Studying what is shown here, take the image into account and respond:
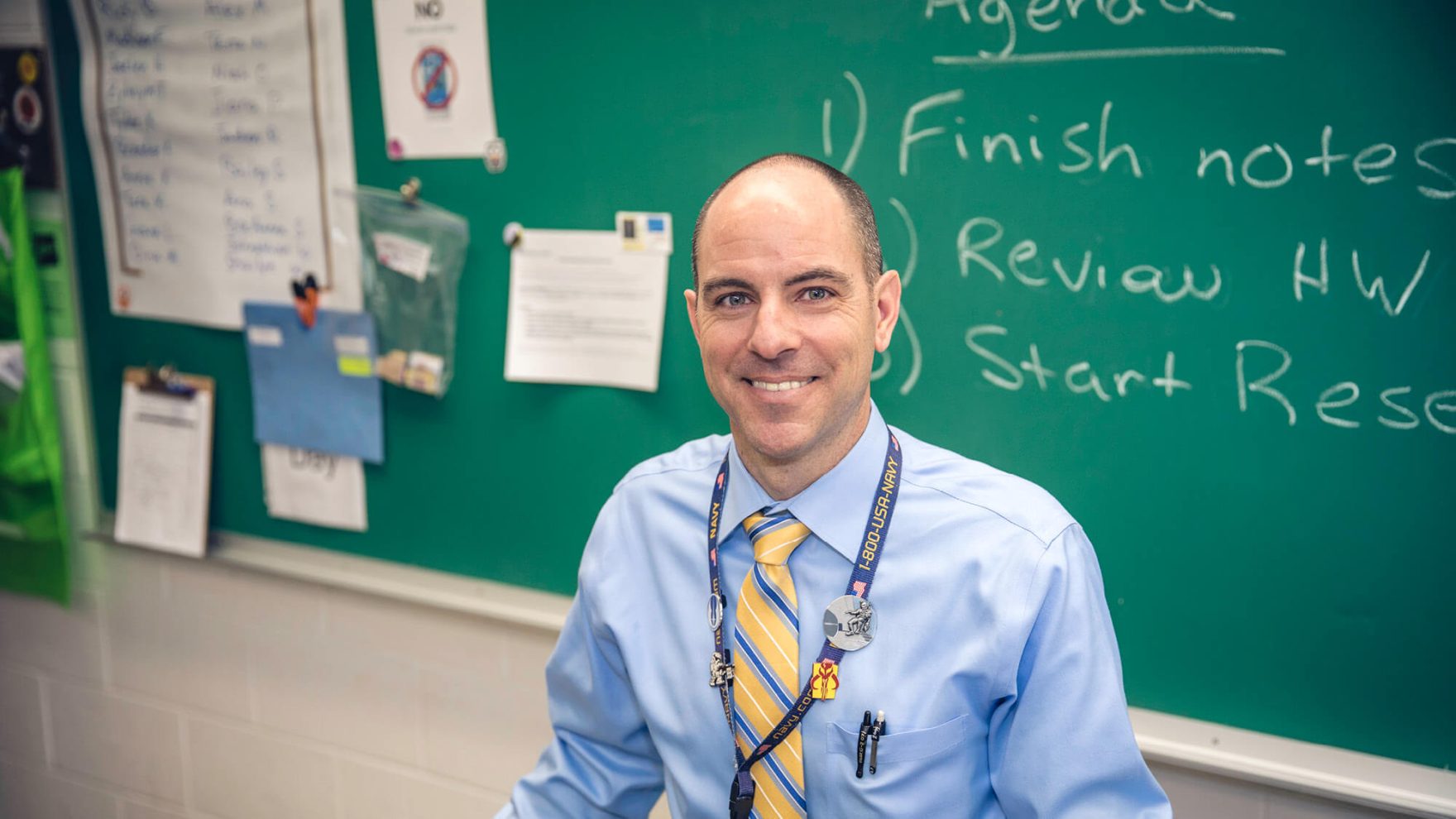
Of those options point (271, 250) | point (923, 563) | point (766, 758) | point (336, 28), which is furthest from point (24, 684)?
point (923, 563)

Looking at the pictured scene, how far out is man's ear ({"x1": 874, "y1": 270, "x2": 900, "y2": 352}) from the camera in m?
1.35

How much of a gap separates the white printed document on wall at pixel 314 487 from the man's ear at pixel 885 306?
135 cm

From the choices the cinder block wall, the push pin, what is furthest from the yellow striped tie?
the push pin

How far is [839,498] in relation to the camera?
1.31 m

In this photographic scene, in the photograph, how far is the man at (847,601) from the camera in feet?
3.88

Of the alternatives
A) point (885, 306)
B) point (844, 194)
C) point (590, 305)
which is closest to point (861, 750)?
point (885, 306)

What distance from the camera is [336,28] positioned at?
2055 mm

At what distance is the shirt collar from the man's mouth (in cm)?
13

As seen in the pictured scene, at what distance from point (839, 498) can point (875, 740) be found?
300 mm

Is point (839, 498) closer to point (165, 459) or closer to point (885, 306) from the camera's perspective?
point (885, 306)

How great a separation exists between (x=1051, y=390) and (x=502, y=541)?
1.16 metres

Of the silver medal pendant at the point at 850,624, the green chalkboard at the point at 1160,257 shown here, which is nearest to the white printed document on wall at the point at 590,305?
the green chalkboard at the point at 1160,257

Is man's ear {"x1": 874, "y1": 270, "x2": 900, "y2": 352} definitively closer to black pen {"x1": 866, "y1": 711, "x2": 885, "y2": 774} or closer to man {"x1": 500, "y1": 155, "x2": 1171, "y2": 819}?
man {"x1": 500, "y1": 155, "x2": 1171, "y2": 819}

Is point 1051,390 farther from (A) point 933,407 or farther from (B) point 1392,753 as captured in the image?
(B) point 1392,753
